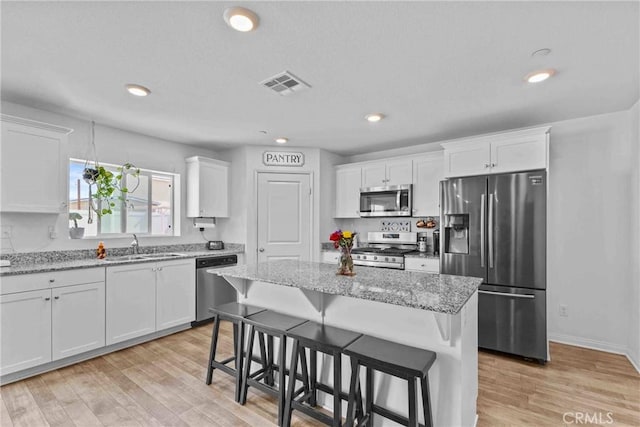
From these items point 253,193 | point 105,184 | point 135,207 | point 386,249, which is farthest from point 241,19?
point 386,249

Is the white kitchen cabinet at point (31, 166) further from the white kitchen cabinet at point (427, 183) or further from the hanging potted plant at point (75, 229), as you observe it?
the white kitchen cabinet at point (427, 183)

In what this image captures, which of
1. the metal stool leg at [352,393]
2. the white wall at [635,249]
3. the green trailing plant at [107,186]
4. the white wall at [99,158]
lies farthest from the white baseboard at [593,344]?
the green trailing plant at [107,186]

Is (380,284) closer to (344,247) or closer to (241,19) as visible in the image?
(344,247)

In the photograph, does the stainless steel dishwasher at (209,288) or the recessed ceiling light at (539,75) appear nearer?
the recessed ceiling light at (539,75)

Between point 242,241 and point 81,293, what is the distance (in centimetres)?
197

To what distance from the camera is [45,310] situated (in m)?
2.61

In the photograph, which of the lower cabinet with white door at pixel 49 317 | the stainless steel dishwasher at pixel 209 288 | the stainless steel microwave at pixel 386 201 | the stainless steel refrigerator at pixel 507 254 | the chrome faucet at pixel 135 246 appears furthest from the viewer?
the stainless steel microwave at pixel 386 201

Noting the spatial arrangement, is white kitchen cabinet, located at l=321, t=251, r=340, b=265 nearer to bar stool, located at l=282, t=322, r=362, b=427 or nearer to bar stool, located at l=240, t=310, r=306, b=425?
bar stool, located at l=240, t=310, r=306, b=425

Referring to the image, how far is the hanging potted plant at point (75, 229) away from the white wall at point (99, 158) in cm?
5

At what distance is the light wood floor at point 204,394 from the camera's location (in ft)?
6.68

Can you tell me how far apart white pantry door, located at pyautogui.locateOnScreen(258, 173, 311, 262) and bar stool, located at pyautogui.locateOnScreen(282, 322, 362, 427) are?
7.87ft

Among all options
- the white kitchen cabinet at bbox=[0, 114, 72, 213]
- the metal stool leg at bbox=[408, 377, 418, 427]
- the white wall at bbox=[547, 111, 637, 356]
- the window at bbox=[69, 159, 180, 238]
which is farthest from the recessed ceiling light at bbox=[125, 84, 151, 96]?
the white wall at bbox=[547, 111, 637, 356]

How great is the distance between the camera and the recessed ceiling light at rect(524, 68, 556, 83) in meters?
2.19

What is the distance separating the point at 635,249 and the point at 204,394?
4062 millimetres
